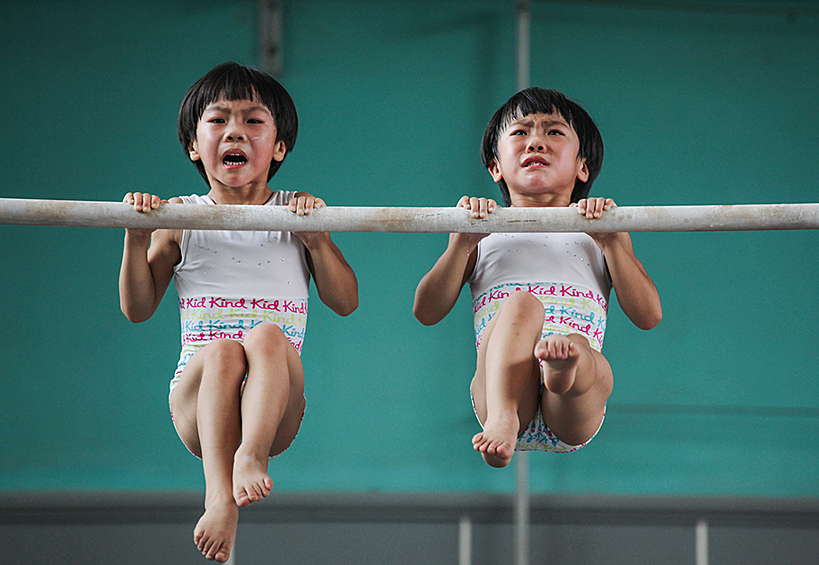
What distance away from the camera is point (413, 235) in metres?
2.55

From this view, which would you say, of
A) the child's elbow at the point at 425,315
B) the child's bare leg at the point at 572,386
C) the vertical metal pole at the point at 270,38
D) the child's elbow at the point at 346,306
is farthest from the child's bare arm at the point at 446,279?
the vertical metal pole at the point at 270,38

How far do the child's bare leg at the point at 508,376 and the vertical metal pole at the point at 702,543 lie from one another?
157 cm

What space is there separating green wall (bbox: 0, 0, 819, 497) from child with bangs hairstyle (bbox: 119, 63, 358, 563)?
1.25 metres

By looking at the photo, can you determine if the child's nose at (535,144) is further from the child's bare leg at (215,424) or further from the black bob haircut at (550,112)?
the child's bare leg at (215,424)

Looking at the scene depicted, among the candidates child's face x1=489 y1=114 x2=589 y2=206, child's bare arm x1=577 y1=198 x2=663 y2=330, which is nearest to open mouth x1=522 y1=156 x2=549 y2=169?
child's face x1=489 y1=114 x2=589 y2=206

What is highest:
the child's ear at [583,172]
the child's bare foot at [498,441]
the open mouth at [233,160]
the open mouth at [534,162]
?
the child's ear at [583,172]

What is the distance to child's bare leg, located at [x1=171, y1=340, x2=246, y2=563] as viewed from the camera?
0.93 m

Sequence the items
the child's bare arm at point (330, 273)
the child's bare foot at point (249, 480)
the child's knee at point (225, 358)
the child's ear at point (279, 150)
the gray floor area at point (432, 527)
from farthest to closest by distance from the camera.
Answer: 1. the gray floor area at point (432, 527)
2. the child's ear at point (279, 150)
3. the child's bare arm at point (330, 273)
4. the child's knee at point (225, 358)
5. the child's bare foot at point (249, 480)

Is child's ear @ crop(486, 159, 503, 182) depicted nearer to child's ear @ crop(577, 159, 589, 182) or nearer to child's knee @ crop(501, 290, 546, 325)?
child's ear @ crop(577, 159, 589, 182)

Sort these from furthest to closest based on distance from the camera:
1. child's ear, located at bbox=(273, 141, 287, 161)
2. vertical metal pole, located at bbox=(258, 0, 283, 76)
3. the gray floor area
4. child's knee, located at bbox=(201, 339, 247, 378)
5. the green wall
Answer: vertical metal pole, located at bbox=(258, 0, 283, 76), the green wall, the gray floor area, child's ear, located at bbox=(273, 141, 287, 161), child's knee, located at bbox=(201, 339, 247, 378)

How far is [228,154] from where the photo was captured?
3.91ft

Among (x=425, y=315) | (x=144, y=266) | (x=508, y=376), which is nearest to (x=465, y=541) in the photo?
(x=425, y=315)

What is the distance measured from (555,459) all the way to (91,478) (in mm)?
1493

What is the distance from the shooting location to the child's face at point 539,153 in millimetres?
1258
